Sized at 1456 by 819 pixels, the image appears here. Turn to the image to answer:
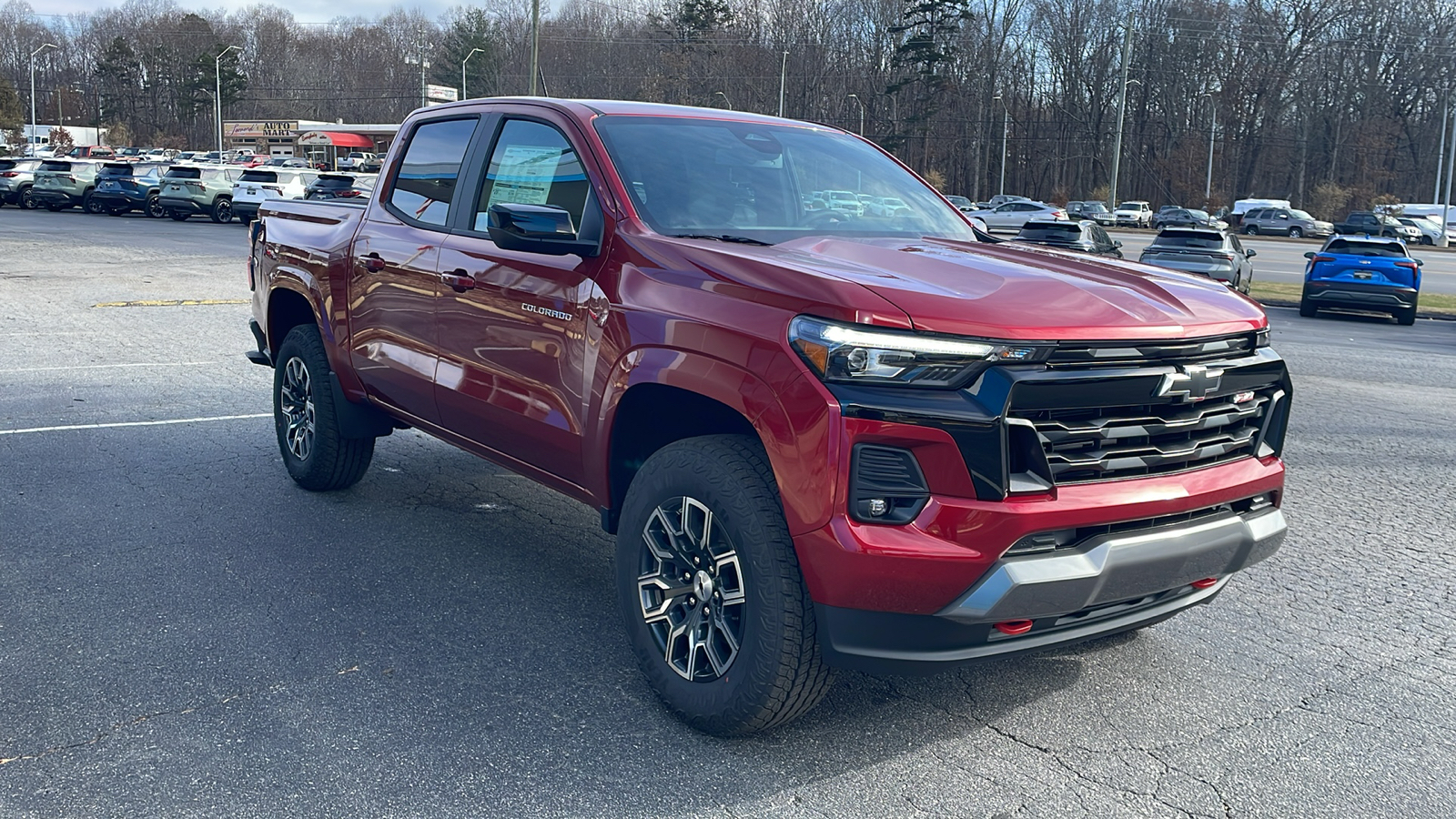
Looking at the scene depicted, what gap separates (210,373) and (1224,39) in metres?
83.0

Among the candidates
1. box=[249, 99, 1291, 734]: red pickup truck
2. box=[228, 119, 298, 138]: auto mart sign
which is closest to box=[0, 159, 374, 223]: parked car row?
box=[249, 99, 1291, 734]: red pickup truck

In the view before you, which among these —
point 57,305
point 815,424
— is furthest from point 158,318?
point 815,424

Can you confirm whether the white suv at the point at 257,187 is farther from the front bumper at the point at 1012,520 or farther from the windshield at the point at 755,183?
the front bumper at the point at 1012,520

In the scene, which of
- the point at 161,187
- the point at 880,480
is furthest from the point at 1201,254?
the point at 161,187

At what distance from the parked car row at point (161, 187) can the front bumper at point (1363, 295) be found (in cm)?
2358

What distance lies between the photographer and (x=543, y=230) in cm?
391

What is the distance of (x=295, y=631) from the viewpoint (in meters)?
4.32

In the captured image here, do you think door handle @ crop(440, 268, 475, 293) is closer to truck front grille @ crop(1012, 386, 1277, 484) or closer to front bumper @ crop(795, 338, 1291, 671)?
front bumper @ crop(795, 338, 1291, 671)

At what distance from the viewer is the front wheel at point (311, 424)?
232 inches

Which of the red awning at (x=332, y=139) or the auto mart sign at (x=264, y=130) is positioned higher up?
the auto mart sign at (x=264, y=130)

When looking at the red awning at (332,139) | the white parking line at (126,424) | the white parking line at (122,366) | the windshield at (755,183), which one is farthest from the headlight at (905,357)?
the red awning at (332,139)

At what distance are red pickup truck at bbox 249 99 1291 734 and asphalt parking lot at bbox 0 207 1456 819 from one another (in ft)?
1.21

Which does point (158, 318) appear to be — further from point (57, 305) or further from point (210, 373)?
point (210, 373)

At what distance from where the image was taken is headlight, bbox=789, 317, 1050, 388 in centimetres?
307
